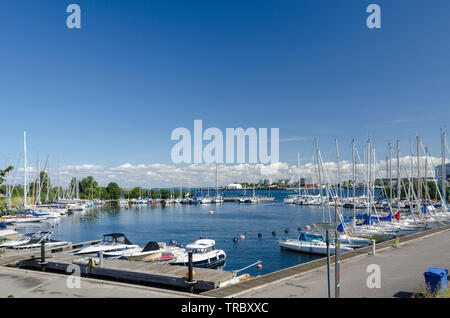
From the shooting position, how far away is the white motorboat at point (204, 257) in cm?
3228

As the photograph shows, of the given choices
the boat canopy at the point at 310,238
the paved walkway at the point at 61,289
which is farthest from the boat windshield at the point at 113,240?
the boat canopy at the point at 310,238

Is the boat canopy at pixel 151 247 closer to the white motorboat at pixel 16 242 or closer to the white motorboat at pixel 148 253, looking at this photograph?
the white motorboat at pixel 148 253

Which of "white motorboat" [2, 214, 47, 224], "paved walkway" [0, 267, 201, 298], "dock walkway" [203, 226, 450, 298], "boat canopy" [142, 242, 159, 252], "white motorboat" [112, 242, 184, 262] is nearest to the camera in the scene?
"dock walkway" [203, 226, 450, 298]

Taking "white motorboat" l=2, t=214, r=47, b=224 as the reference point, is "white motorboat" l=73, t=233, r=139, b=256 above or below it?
above

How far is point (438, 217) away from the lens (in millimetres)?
60469

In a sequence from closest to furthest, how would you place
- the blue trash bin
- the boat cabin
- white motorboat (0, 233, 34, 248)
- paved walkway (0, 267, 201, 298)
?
the blue trash bin → paved walkway (0, 267, 201, 298) → the boat cabin → white motorboat (0, 233, 34, 248)

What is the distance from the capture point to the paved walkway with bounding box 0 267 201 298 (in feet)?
54.4

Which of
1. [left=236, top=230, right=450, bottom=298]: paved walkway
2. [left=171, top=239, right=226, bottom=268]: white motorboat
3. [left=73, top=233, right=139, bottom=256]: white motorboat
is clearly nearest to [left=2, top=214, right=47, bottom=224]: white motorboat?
[left=73, top=233, right=139, bottom=256]: white motorboat

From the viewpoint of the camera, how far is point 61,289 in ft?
58.9

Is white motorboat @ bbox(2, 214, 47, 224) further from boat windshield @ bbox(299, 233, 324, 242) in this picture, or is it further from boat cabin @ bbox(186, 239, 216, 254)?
boat windshield @ bbox(299, 233, 324, 242)

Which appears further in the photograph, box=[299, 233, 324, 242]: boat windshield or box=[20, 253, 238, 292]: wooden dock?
box=[299, 233, 324, 242]: boat windshield

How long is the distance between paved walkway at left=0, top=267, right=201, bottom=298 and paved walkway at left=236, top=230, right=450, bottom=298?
484 cm

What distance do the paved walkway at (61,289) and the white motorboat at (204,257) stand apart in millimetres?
12967
